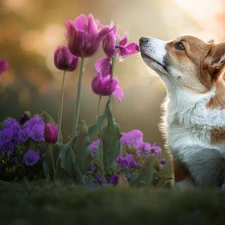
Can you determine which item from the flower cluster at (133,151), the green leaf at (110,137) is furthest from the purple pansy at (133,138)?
the green leaf at (110,137)

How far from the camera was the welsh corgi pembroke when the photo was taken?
2.75 m

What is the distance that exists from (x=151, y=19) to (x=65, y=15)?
174cm

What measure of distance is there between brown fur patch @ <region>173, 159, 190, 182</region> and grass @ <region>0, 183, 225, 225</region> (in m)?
1.15

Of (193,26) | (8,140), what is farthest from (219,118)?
(193,26)

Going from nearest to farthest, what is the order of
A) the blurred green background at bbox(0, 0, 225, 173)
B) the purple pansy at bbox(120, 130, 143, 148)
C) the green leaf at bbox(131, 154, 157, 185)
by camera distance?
the green leaf at bbox(131, 154, 157, 185)
the purple pansy at bbox(120, 130, 143, 148)
the blurred green background at bbox(0, 0, 225, 173)

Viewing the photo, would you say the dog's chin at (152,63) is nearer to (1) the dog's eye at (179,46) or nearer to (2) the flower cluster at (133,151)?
(1) the dog's eye at (179,46)

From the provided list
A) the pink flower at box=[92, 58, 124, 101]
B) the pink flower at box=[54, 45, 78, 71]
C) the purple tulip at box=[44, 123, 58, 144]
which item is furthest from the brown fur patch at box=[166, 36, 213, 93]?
the purple tulip at box=[44, 123, 58, 144]

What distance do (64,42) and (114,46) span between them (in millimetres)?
4997

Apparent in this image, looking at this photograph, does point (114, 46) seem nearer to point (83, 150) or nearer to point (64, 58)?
point (64, 58)

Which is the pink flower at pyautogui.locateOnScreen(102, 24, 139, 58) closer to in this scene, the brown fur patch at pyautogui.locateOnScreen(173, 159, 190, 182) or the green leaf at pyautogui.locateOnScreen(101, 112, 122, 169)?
the green leaf at pyautogui.locateOnScreen(101, 112, 122, 169)

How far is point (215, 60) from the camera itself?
2.99m

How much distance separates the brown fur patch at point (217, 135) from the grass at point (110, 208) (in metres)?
0.98

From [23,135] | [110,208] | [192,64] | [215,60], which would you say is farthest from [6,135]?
[110,208]

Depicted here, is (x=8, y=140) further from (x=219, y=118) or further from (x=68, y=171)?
(x=219, y=118)
